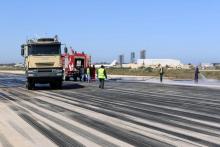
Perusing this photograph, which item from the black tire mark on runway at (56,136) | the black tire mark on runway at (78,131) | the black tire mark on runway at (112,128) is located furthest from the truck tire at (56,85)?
the black tire mark on runway at (56,136)

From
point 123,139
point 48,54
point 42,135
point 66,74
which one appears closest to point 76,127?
point 42,135

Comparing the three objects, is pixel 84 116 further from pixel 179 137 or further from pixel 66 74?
pixel 66 74

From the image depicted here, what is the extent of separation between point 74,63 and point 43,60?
57.1ft

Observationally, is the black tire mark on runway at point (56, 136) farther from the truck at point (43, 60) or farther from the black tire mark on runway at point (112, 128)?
the truck at point (43, 60)

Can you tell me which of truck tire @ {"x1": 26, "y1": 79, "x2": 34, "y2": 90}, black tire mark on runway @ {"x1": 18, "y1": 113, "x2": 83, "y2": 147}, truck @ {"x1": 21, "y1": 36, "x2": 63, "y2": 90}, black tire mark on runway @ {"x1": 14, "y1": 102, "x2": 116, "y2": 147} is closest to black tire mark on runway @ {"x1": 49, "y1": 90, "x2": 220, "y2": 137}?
black tire mark on runway @ {"x1": 14, "y1": 102, "x2": 116, "y2": 147}

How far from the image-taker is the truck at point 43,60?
105ft

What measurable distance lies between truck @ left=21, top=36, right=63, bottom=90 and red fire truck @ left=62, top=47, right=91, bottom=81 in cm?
1634

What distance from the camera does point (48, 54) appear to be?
3200 cm

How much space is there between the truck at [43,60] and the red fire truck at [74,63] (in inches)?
A: 643

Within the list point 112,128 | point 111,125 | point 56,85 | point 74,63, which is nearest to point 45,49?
point 56,85

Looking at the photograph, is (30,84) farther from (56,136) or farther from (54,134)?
(56,136)

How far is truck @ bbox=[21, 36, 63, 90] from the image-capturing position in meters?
31.9

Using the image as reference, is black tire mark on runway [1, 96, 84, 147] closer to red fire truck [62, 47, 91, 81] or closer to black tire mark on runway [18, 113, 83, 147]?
black tire mark on runway [18, 113, 83, 147]

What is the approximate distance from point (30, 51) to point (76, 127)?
19.8 metres
